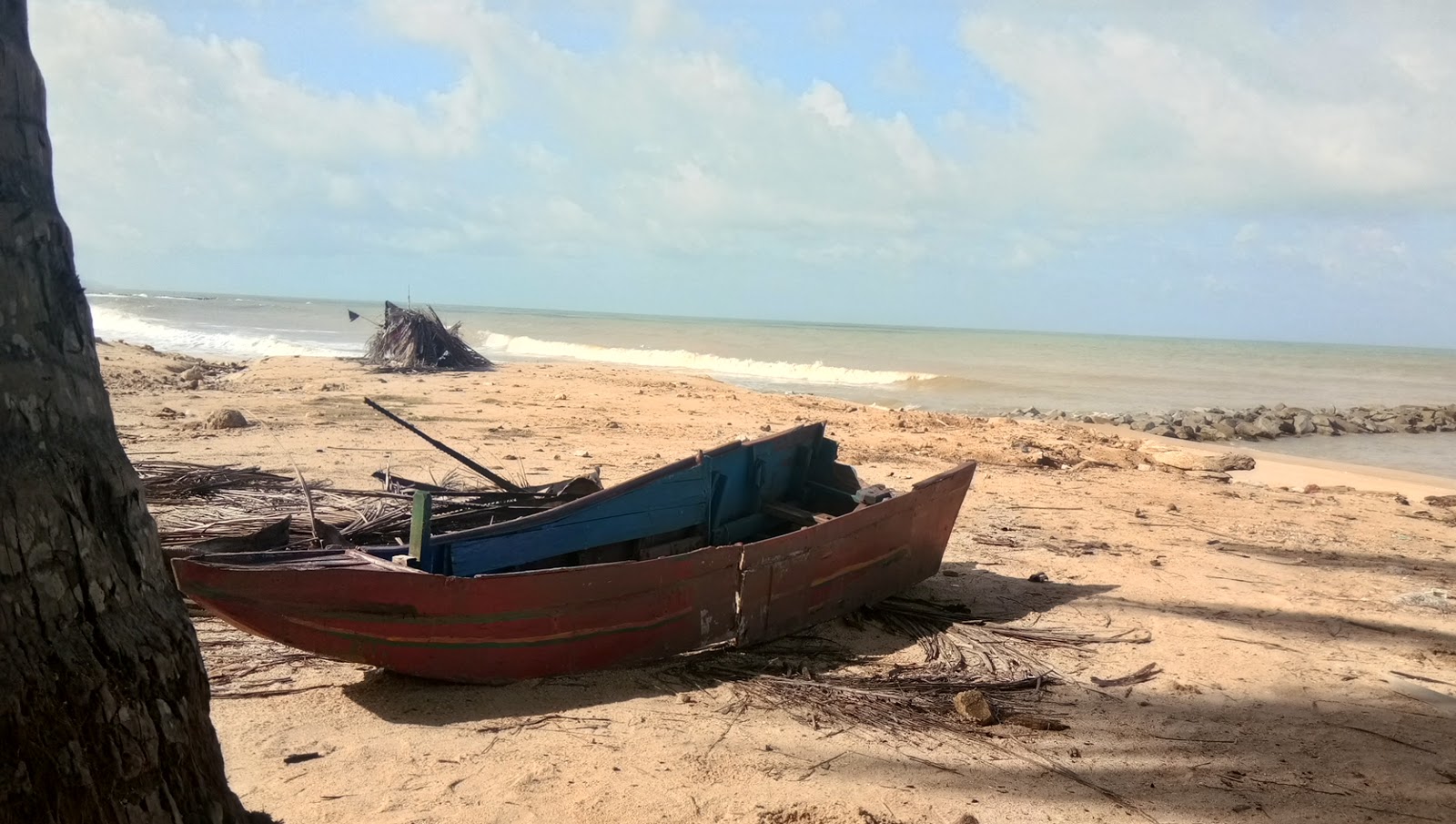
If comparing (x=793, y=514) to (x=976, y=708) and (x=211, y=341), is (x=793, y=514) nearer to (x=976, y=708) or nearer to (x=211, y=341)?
(x=976, y=708)

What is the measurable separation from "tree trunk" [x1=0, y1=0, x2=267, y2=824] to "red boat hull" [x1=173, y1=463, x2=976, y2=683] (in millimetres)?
1560

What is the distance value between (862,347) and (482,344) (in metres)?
15.8

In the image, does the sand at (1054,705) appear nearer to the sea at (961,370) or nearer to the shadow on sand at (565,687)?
the shadow on sand at (565,687)

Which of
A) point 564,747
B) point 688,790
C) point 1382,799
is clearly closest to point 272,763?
point 564,747

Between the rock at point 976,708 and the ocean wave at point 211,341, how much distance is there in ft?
76.1

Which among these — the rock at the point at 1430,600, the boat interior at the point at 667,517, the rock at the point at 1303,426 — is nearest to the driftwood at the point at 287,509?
the boat interior at the point at 667,517

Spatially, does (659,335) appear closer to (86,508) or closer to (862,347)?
(862,347)

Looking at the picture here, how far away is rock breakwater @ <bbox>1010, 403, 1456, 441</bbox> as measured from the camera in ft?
54.5

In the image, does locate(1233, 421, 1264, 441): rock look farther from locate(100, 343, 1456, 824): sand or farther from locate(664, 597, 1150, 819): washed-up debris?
locate(664, 597, 1150, 819): washed-up debris

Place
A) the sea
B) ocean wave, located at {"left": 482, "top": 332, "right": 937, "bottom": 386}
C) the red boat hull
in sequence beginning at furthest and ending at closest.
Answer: ocean wave, located at {"left": 482, "top": 332, "right": 937, "bottom": 386}, the sea, the red boat hull

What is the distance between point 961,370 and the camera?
99.5 ft

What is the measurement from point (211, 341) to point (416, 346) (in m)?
14.0

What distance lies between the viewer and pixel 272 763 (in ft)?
11.1

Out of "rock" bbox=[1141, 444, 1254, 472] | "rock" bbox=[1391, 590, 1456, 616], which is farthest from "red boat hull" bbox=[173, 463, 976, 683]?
"rock" bbox=[1141, 444, 1254, 472]
